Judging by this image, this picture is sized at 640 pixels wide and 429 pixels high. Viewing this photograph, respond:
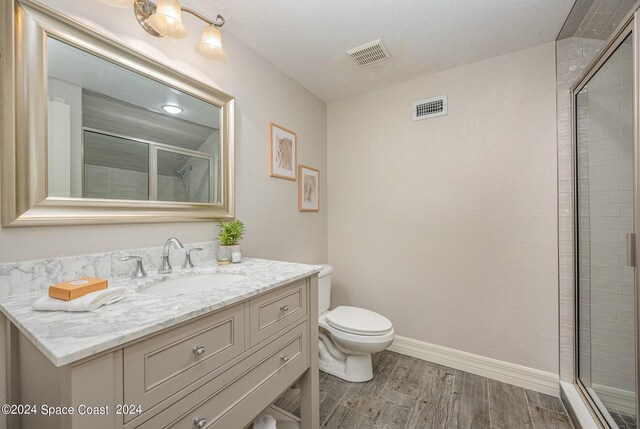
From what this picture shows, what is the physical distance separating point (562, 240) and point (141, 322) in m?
2.31

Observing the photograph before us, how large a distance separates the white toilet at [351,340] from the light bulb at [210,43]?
5.45 feet

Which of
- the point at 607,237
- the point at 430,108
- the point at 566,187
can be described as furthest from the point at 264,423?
the point at 430,108

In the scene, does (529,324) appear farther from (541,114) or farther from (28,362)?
(28,362)

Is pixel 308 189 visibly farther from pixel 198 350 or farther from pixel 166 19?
pixel 198 350

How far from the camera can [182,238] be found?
4.59 feet

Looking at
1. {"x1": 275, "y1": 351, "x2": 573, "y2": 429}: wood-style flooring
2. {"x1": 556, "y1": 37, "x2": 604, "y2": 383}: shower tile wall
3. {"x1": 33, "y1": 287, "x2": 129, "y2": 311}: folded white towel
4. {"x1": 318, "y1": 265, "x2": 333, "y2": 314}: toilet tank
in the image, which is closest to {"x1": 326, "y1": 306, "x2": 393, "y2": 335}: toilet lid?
{"x1": 318, "y1": 265, "x2": 333, "y2": 314}: toilet tank

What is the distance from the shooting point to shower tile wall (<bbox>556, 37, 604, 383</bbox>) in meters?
1.68

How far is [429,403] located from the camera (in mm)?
1647

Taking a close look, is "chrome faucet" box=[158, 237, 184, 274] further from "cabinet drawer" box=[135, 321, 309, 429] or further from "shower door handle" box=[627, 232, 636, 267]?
"shower door handle" box=[627, 232, 636, 267]

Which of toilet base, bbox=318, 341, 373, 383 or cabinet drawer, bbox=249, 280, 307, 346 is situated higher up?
cabinet drawer, bbox=249, 280, 307, 346

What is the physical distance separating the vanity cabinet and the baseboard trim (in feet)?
4.37

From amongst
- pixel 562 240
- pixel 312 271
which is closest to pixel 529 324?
pixel 562 240

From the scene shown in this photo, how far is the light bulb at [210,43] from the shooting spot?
131 cm

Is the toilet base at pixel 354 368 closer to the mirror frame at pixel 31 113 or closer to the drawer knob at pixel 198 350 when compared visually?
the drawer knob at pixel 198 350
